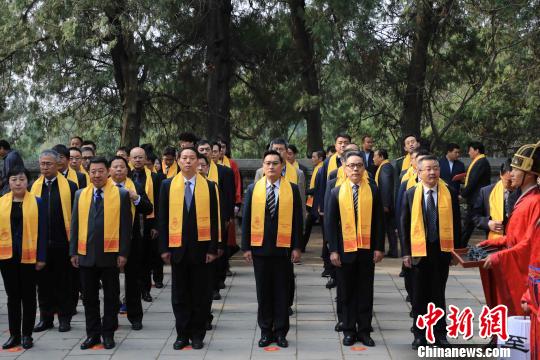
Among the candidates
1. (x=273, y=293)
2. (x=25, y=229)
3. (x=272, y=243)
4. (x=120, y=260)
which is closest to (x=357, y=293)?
(x=273, y=293)

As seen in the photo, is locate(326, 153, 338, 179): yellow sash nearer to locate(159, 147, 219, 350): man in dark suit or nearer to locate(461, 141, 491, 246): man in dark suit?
locate(461, 141, 491, 246): man in dark suit

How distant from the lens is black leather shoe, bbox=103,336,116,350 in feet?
24.5

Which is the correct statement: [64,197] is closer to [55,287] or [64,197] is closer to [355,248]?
[55,287]

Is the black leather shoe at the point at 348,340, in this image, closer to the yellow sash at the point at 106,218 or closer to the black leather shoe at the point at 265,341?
the black leather shoe at the point at 265,341

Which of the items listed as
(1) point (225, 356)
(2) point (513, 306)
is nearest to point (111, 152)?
(1) point (225, 356)

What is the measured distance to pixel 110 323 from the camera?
24.8ft

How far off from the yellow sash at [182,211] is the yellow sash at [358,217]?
4.18 feet

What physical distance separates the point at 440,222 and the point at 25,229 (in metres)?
3.87

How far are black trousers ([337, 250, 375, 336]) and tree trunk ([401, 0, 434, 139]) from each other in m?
8.66

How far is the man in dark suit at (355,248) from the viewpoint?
7.48 m

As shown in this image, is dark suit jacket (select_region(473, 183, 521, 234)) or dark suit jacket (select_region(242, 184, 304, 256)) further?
dark suit jacket (select_region(473, 183, 521, 234))

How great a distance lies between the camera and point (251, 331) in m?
8.07


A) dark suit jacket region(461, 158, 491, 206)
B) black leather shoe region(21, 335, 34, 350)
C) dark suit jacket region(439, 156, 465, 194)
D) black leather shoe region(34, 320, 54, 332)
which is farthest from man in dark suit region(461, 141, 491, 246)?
black leather shoe region(21, 335, 34, 350)

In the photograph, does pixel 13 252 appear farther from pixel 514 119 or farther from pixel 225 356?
pixel 514 119
